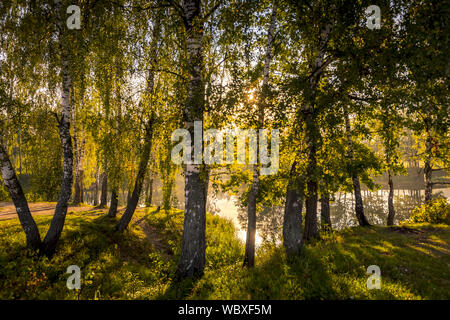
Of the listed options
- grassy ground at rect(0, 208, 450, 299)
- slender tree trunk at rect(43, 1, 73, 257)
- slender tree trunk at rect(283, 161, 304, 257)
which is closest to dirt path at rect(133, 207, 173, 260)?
grassy ground at rect(0, 208, 450, 299)

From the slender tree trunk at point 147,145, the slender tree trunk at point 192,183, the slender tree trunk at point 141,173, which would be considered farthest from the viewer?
the slender tree trunk at point 141,173

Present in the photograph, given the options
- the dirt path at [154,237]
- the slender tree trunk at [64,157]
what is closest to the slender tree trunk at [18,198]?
the slender tree trunk at [64,157]

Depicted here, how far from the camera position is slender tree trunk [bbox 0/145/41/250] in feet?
21.2

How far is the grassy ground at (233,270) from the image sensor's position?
5.17 meters

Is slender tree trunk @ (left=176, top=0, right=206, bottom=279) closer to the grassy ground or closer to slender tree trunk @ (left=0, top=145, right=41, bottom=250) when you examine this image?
the grassy ground

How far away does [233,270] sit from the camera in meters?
6.84

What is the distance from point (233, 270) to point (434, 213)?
15358 millimetres

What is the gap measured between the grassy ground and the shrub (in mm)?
2851

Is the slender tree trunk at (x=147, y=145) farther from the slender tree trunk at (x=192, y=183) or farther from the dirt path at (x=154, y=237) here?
the slender tree trunk at (x=192, y=183)

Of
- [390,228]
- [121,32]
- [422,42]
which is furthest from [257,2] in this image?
[390,228]

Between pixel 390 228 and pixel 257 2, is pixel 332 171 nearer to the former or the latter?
pixel 257 2

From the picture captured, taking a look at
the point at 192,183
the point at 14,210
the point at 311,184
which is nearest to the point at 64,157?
the point at 192,183

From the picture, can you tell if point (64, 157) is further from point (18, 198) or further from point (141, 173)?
point (141, 173)

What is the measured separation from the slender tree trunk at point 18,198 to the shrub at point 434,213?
2157cm
